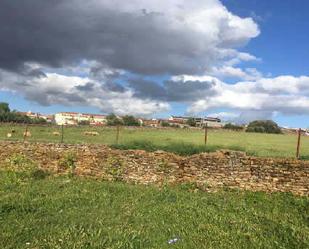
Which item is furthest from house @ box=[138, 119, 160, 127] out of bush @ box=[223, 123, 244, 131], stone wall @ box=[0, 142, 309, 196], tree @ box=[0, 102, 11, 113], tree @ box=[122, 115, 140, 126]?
stone wall @ box=[0, 142, 309, 196]

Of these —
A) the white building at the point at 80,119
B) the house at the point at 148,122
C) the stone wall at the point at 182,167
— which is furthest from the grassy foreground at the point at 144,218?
the house at the point at 148,122

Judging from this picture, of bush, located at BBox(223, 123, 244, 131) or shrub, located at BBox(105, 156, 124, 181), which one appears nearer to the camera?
shrub, located at BBox(105, 156, 124, 181)

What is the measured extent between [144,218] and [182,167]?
578 centimetres

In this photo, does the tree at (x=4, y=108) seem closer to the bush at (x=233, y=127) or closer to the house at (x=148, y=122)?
the house at (x=148, y=122)

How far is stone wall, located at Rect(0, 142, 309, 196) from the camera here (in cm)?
1359

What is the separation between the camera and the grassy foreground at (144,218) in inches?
302

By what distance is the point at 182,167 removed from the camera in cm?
1516

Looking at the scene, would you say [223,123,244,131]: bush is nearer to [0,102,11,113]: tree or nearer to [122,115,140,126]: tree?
[122,115,140,126]: tree

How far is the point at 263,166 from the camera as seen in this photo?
45.6 ft

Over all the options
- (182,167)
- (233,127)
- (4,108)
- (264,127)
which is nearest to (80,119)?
(4,108)

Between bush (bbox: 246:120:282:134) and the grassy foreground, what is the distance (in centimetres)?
2593

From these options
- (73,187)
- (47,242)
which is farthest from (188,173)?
(47,242)

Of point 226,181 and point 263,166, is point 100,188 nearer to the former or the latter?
point 226,181

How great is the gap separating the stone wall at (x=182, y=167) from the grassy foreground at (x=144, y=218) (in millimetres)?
565
